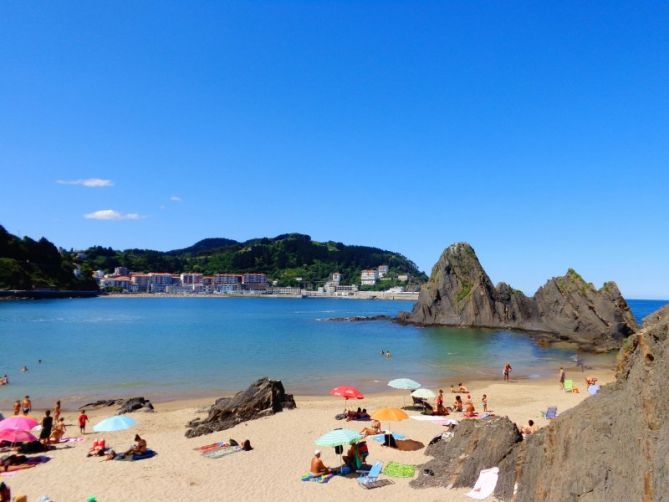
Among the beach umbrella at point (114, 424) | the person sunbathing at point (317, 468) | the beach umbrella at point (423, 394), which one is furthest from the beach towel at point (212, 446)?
the beach umbrella at point (423, 394)

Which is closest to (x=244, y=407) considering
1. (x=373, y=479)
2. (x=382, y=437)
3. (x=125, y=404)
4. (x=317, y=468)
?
(x=382, y=437)

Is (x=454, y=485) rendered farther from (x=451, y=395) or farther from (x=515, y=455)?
(x=451, y=395)

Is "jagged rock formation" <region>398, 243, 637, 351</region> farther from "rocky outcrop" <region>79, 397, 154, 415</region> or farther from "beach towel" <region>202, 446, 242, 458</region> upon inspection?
"beach towel" <region>202, 446, 242, 458</region>

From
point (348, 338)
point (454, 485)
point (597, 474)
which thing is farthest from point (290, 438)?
point (348, 338)

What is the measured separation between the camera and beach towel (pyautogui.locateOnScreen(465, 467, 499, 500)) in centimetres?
1142

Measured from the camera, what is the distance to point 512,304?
83.5 meters

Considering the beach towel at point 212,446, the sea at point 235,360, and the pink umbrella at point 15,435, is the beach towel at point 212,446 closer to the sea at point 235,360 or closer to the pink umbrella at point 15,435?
the pink umbrella at point 15,435

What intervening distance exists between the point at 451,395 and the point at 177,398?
17.3m

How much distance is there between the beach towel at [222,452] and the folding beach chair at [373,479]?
5343mm

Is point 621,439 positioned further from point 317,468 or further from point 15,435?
point 15,435

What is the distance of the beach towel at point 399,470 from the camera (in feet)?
45.4

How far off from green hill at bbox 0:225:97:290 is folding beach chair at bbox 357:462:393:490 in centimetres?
17335

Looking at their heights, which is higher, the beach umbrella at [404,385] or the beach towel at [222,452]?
the beach umbrella at [404,385]

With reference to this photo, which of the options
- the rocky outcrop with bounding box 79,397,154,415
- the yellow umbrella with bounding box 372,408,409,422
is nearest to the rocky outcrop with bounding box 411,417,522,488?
the yellow umbrella with bounding box 372,408,409,422
